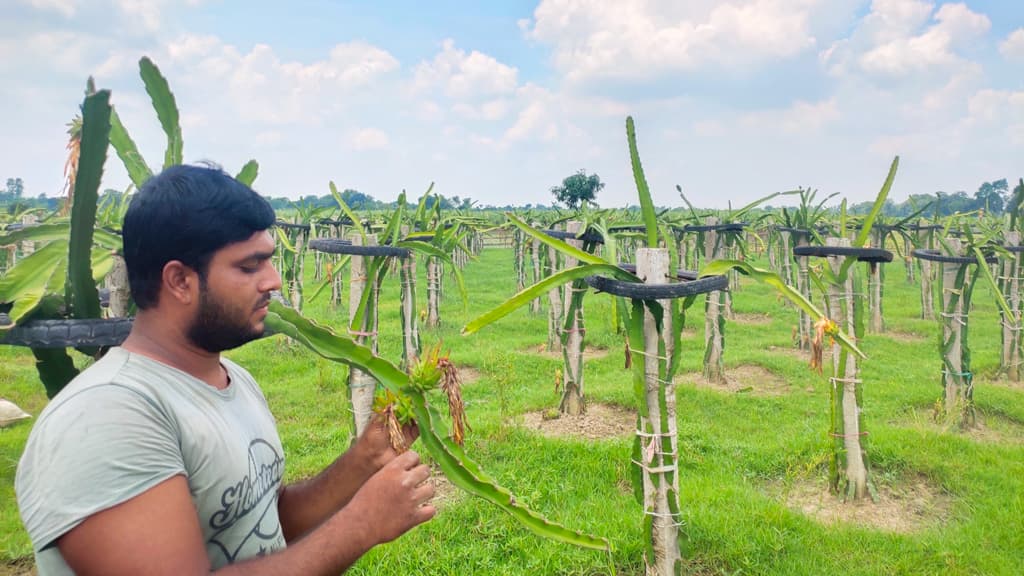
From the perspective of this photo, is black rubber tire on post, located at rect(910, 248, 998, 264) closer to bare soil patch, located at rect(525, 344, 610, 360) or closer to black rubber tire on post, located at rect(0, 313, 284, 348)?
bare soil patch, located at rect(525, 344, 610, 360)

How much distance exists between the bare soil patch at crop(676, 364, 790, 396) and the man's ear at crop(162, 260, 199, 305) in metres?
6.35

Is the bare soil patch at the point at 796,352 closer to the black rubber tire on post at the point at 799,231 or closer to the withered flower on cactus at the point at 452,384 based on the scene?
the black rubber tire on post at the point at 799,231

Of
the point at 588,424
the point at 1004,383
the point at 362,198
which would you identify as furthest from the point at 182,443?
the point at 362,198

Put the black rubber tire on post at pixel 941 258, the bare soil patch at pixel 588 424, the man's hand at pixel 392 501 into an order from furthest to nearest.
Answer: the bare soil patch at pixel 588 424, the black rubber tire on post at pixel 941 258, the man's hand at pixel 392 501

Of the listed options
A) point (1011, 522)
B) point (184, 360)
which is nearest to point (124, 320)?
point (184, 360)

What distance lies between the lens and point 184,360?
1.21m

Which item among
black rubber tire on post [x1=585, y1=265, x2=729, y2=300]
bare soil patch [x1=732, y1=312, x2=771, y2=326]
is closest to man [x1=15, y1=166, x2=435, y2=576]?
black rubber tire on post [x1=585, y1=265, x2=729, y2=300]

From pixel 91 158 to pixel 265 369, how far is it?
274 inches

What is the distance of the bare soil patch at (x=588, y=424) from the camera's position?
5301 mm

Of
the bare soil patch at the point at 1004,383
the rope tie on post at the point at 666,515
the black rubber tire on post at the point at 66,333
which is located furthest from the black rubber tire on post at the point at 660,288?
the bare soil patch at the point at 1004,383

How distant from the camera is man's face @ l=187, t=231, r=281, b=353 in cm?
116

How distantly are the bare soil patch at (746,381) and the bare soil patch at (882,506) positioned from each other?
7.93 ft

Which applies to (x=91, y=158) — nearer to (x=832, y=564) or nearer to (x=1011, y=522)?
(x=832, y=564)

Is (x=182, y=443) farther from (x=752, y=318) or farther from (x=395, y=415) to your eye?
(x=752, y=318)
